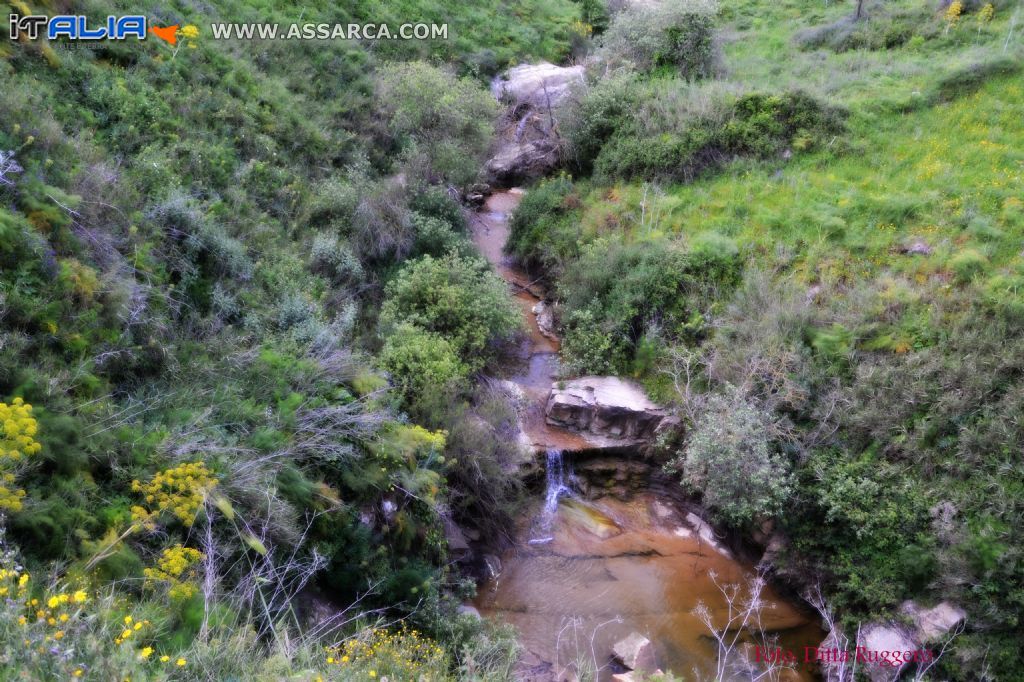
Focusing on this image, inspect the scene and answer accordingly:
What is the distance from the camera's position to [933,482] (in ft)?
33.9

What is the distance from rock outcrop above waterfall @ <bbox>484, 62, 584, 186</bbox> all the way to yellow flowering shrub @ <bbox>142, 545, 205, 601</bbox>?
16.9 meters

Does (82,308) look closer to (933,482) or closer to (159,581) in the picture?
(159,581)

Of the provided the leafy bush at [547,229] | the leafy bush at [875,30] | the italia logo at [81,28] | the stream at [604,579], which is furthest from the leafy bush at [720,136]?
the italia logo at [81,28]

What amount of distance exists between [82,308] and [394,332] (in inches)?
237

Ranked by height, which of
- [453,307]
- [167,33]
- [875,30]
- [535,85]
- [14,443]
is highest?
[875,30]

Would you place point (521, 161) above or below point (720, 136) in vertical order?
below

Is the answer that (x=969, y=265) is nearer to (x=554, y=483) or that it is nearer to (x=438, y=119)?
(x=554, y=483)

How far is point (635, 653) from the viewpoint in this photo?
10.0 metres

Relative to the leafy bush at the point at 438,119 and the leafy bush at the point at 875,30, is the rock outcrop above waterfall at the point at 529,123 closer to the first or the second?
the leafy bush at the point at 438,119

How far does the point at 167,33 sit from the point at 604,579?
1559 centimetres

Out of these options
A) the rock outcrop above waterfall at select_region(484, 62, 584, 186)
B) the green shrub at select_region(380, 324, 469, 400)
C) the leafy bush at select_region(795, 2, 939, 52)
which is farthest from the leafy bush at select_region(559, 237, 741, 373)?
the leafy bush at select_region(795, 2, 939, 52)

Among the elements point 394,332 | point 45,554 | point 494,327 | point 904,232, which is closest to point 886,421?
point 904,232

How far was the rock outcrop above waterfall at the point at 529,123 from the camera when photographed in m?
21.7

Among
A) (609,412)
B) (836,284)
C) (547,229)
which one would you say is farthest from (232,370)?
(836,284)
